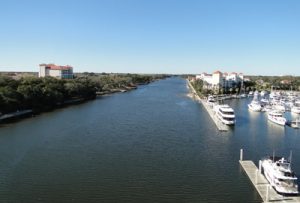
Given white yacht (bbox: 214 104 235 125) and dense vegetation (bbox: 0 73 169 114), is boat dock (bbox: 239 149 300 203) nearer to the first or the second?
white yacht (bbox: 214 104 235 125)

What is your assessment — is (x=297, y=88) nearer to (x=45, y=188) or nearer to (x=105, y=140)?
(x=105, y=140)

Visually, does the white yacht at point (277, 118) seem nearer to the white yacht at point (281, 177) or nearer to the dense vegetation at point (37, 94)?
the white yacht at point (281, 177)

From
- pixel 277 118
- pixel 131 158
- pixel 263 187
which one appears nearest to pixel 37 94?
pixel 131 158

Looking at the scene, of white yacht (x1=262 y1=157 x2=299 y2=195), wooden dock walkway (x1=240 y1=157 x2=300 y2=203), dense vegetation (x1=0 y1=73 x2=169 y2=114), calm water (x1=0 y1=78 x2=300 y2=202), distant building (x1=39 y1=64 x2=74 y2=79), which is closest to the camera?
wooden dock walkway (x1=240 y1=157 x2=300 y2=203)

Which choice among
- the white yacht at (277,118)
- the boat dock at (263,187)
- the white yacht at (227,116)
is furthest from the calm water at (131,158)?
the white yacht at (227,116)

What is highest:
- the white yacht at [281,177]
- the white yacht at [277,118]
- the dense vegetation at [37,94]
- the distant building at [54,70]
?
the distant building at [54,70]

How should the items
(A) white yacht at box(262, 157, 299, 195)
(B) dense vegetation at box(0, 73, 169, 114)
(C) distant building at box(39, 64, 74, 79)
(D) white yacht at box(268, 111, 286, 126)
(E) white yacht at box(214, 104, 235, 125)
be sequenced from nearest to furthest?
(A) white yacht at box(262, 157, 299, 195) → (E) white yacht at box(214, 104, 235, 125) → (D) white yacht at box(268, 111, 286, 126) → (B) dense vegetation at box(0, 73, 169, 114) → (C) distant building at box(39, 64, 74, 79)

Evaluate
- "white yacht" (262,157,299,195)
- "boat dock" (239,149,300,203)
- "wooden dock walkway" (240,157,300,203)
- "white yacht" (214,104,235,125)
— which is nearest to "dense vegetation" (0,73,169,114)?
"white yacht" (214,104,235,125)
